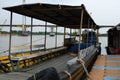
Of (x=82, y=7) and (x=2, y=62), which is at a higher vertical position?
(x=82, y=7)

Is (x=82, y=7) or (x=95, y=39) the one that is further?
(x=95, y=39)

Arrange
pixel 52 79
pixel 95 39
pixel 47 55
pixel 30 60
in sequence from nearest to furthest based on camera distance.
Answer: pixel 52 79 → pixel 30 60 → pixel 47 55 → pixel 95 39

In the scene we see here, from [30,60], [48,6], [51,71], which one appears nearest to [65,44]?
[30,60]

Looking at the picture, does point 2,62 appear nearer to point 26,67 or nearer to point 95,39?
point 26,67

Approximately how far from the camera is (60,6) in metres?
9.64

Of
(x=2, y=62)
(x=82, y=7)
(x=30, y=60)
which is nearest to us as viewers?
(x=82, y=7)

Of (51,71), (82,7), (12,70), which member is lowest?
(12,70)

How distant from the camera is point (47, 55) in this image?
1410cm

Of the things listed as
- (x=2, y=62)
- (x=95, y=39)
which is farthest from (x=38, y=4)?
(x=95, y=39)

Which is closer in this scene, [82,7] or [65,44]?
[82,7]

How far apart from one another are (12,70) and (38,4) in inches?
95.1

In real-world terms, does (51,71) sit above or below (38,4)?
below

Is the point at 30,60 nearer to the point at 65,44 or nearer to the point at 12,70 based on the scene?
the point at 12,70

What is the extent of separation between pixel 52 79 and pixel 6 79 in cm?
315
